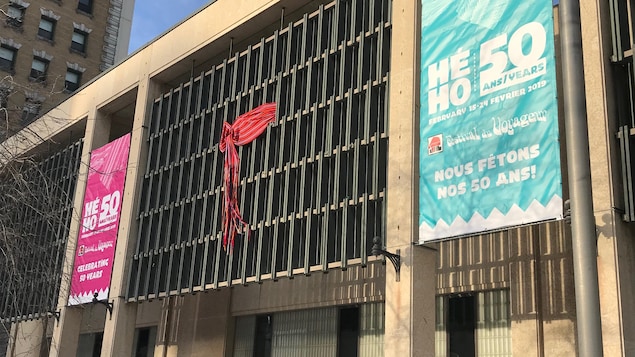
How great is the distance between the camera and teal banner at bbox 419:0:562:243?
12.8 meters

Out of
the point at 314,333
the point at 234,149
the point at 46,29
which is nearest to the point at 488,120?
the point at 234,149

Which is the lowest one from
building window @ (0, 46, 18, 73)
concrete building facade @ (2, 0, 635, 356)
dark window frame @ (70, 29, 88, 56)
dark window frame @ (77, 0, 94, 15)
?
concrete building facade @ (2, 0, 635, 356)

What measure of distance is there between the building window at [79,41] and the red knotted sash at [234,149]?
30196mm

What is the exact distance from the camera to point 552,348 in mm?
14469

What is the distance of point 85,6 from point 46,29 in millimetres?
3997

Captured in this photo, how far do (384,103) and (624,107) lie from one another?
18.8ft

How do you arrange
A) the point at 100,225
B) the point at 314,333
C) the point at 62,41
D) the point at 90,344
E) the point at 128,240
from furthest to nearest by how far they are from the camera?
the point at 62,41 → the point at 90,344 → the point at 100,225 → the point at 128,240 → the point at 314,333

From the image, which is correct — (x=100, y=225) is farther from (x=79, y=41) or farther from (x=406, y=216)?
(x=79, y=41)

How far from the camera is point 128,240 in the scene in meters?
24.5

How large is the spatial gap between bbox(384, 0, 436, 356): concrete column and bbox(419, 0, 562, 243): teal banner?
1.15 feet

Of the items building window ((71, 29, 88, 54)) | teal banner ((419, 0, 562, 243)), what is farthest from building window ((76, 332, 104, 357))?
building window ((71, 29, 88, 54))

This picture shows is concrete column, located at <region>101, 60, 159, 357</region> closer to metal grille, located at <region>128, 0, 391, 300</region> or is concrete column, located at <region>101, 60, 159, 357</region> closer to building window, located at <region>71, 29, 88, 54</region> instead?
metal grille, located at <region>128, 0, 391, 300</region>

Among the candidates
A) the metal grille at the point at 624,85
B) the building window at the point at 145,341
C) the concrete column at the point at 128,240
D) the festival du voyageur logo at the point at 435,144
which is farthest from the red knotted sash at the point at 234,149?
the metal grille at the point at 624,85

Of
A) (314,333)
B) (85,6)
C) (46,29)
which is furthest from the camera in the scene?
(85,6)
